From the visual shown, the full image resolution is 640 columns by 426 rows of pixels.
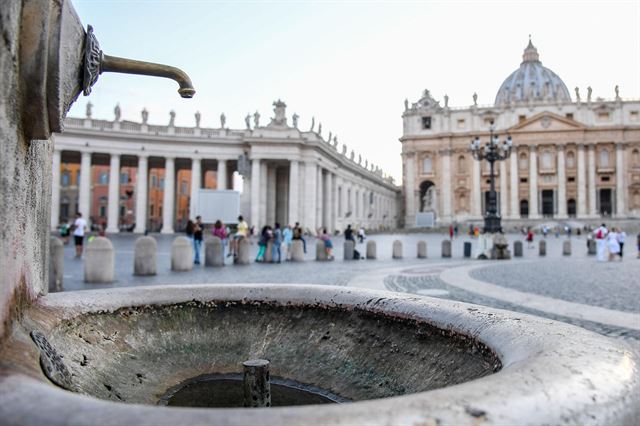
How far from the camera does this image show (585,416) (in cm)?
99

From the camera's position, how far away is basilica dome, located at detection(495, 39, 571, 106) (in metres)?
92.8

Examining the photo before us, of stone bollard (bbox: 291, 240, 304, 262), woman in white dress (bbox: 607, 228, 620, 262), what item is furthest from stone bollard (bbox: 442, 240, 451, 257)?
stone bollard (bbox: 291, 240, 304, 262)

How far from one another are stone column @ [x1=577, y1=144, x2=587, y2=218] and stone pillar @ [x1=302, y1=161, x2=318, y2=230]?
42393 millimetres

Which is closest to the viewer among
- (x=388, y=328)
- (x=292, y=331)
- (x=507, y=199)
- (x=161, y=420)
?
(x=161, y=420)

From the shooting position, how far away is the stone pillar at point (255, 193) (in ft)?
133

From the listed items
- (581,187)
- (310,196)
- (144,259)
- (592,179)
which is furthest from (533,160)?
(144,259)

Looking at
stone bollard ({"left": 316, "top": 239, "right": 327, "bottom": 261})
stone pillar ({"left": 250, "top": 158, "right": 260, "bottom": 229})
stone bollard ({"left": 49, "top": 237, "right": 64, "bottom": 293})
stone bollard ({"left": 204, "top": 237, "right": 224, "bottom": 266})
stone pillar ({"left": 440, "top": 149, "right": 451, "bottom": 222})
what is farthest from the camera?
stone pillar ({"left": 440, "top": 149, "right": 451, "bottom": 222})

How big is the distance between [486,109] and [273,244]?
61.8 meters

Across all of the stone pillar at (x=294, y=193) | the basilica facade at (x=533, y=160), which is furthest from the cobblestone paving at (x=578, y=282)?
the basilica facade at (x=533, y=160)

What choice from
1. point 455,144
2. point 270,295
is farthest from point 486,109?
point 270,295

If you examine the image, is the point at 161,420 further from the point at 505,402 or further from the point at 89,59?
the point at 89,59

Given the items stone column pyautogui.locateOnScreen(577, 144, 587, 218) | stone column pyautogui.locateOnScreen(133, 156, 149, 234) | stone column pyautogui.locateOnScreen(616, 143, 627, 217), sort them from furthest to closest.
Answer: stone column pyautogui.locateOnScreen(577, 144, 587, 218) → stone column pyautogui.locateOnScreen(616, 143, 627, 217) → stone column pyautogui.locateOnScreen(133, 156, 149, 234)

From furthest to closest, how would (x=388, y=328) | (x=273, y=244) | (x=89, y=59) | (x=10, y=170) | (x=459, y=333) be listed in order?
(x=273, y=244), (x=388, y=328), (x=459, y=333), (x=89, y=59), (x=10, y=170)

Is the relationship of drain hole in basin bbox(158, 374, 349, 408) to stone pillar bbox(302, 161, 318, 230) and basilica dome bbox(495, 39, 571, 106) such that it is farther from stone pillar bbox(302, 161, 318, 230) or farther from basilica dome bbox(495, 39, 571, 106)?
basilica dome bbox(495, 39, 571, 106)
